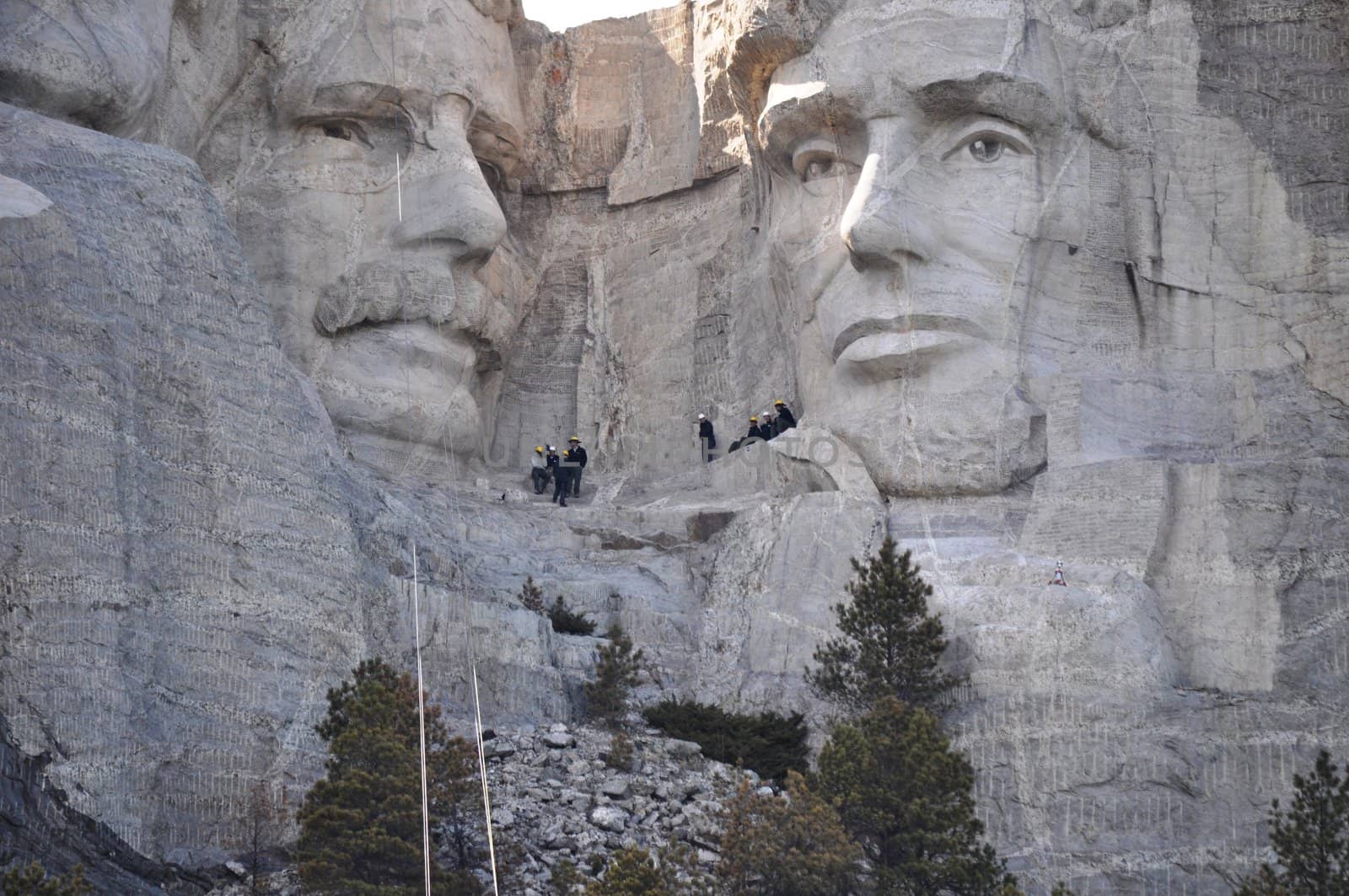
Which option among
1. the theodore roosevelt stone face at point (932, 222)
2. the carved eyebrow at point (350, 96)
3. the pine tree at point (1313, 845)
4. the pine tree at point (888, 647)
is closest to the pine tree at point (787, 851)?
the pine tree at point (888, 647)

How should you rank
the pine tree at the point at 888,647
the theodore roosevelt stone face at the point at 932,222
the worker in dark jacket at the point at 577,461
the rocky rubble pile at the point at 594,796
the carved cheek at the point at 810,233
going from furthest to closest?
the worker in dark jacket at the point at 577,461, the carved cheek at the point at 810,233, the theodore roosevelt stone face at the point at 932,222, the pine tree at the point at 888,647, the rocky rubble pile at the point at 594,796

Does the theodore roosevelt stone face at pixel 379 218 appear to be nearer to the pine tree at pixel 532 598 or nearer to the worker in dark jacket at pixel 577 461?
the worker in dark jacket at pixel 577 461

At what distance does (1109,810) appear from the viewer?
24.5 metres

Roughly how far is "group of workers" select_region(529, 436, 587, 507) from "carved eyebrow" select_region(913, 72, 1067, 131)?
537 cm

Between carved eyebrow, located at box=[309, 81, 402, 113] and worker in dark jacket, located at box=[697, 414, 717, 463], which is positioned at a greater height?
carved eyebrow, located at box=[309, 81, 402, 113]

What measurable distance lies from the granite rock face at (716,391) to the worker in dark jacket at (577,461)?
35cm

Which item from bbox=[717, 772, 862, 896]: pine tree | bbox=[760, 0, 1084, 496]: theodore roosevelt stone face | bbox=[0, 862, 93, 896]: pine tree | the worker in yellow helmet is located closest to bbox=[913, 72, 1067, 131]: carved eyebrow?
bbox=[760, 0, 1084, 496]: theodore roosevelt stone face

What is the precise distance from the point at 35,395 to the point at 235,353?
222cm

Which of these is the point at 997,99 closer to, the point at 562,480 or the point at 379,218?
the point at 562,480

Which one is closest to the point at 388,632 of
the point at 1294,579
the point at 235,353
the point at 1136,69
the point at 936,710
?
the point at 235,353

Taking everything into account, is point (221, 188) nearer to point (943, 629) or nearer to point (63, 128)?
point (63, 128)

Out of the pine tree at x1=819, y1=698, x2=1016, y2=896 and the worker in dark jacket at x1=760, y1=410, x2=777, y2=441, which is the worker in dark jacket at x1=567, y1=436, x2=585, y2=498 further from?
the pine tree at x1=819, y1=698, x2=1016, y2=896

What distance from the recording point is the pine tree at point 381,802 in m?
21.6

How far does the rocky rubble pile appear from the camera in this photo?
23.1 meters
